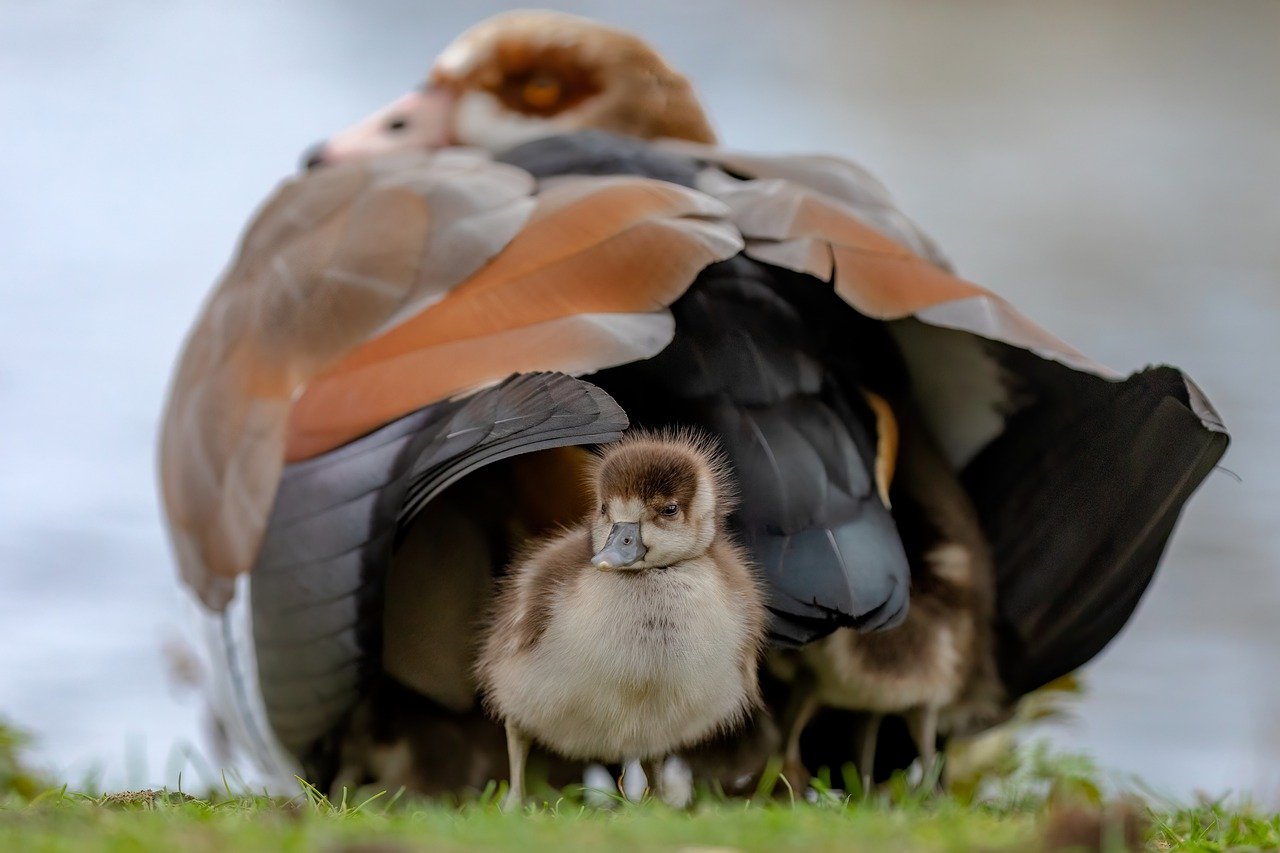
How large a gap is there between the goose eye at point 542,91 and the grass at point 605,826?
2339 mm

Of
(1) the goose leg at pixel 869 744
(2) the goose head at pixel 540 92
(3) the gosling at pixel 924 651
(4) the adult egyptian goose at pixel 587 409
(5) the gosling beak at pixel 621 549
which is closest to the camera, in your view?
(5) the gosling beak at pixel 621 549

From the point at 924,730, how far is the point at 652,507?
1.04m

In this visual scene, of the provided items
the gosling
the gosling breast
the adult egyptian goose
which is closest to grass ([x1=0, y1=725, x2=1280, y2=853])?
the gosling breast

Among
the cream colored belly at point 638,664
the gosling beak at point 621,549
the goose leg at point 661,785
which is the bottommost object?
the goose leg at point 661,785

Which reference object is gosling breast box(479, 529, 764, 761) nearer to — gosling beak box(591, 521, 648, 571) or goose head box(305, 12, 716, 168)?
gosling beak box(591, 521, 648, 571)

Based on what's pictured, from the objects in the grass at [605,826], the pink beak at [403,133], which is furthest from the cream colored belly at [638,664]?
the pink beak at [403,133]

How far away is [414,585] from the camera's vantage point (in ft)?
9.67

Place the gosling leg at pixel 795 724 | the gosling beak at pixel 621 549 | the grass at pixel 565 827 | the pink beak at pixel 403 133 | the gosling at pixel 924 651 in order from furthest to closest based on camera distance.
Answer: the pink beak at pixel 403 133, the gosling leg at pixel 795 724, the gosling at pixel 924 651, the gosling beak at pixel 621 549, the grass at pixel 565 827

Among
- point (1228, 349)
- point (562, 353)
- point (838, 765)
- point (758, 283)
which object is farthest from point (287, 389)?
point (1228, 349)

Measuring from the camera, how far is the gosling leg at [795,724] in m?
3.18

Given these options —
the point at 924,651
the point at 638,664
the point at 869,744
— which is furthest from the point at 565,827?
the point at 869,744

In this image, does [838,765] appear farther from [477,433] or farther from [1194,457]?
[477,433]

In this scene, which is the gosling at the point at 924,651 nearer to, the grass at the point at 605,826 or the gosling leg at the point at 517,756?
the grass at the point at 605,826

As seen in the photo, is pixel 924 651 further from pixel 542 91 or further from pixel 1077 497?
pixel 542 91
